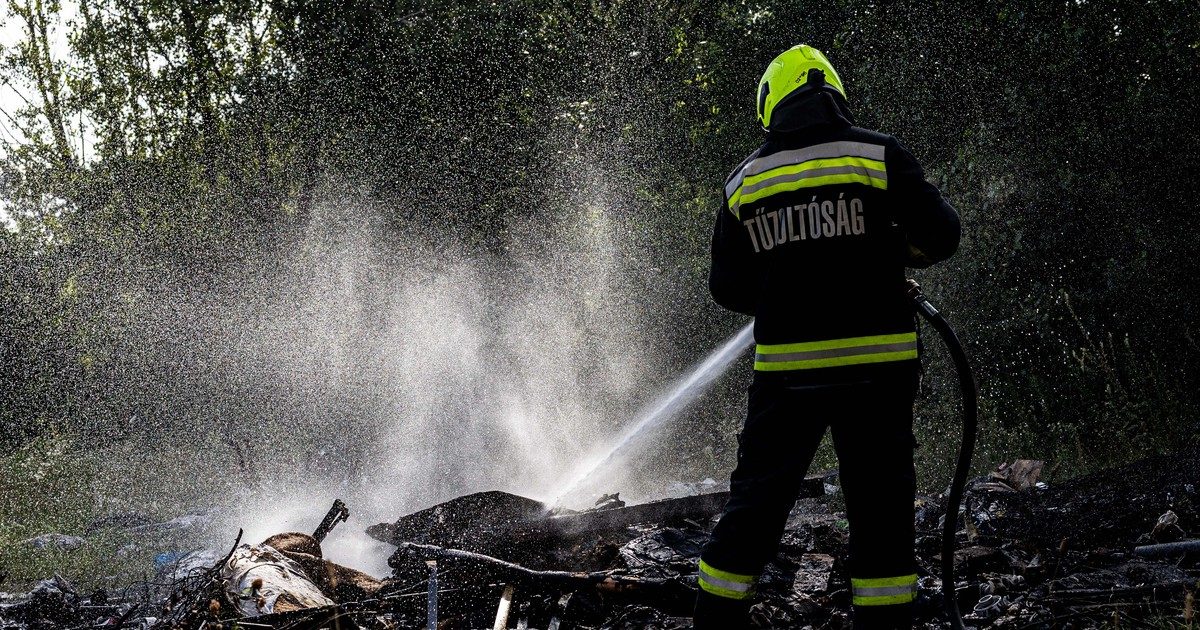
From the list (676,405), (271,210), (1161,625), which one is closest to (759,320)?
(1161,625)

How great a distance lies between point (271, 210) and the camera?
1495cm

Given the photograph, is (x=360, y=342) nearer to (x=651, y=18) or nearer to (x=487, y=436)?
(x=487, y=436)

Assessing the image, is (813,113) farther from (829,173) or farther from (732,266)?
(732,266)

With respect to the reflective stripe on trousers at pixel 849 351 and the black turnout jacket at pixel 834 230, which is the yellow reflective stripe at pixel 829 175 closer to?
the black turnout jacket at pixel 834 230

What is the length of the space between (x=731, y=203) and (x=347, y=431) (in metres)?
11.5

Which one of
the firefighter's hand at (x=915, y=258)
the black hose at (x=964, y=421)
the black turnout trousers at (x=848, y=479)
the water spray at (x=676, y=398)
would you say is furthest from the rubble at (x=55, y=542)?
the firefighter's hand at (x=915, y=258)

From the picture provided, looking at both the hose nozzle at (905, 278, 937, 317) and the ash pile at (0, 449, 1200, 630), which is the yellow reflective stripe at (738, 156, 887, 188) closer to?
the hose nozzle at (905, 278, 937, 317)

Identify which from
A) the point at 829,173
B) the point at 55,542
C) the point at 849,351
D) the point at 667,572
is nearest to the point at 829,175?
the point at 829,173

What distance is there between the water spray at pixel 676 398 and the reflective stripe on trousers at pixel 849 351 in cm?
778

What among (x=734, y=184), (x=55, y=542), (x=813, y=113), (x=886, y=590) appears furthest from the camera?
(x=55, y=542)

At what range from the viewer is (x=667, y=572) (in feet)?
14.0

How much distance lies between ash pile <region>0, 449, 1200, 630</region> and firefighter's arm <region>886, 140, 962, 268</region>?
1.50 meters

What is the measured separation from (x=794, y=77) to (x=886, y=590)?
1690 millimetres

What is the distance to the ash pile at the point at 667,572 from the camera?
3.63 meters
